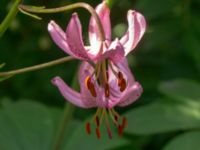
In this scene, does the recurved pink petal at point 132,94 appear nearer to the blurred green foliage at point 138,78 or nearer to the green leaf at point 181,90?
the blurred green foliage at point 138,78

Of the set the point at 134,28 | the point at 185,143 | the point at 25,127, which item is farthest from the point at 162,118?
the point at 134,28

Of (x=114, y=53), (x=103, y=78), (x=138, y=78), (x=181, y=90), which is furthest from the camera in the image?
(x=138, y=78)

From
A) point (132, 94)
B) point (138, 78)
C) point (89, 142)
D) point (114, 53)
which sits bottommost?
point (138, 78)

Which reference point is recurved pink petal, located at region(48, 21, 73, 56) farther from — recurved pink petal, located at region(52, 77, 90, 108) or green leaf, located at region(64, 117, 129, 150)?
green leaf, located at region(64, 117, 129, 150)

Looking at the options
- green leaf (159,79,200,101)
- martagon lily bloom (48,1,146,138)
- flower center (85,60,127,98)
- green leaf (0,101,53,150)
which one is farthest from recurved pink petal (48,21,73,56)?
green leaf (159,79,200,101)

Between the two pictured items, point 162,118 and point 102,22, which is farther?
point 162,118

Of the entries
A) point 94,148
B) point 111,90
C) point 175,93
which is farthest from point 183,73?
point 111,90

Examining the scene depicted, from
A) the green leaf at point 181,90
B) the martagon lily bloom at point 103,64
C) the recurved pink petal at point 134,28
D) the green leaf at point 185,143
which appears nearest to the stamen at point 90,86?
the martagon lily bloom at point 103,64

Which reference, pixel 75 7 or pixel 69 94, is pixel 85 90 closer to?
pixel 69 94
